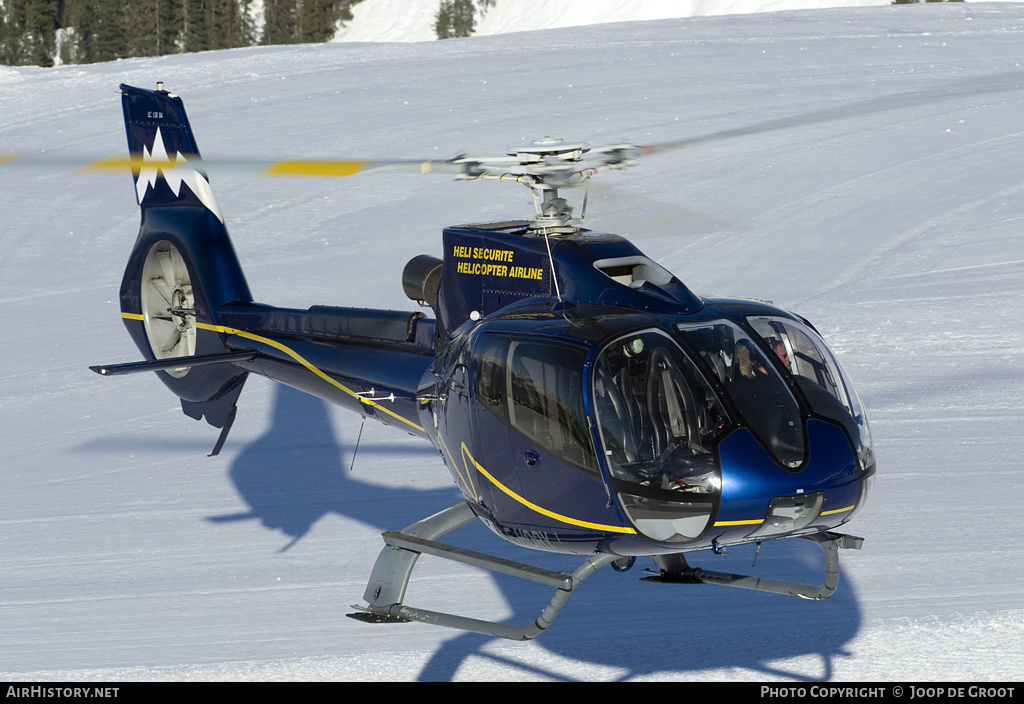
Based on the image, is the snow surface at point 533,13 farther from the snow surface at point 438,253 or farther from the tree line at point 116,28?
the snow surface at point 438,253

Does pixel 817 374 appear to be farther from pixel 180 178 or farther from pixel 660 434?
pixel 180 178

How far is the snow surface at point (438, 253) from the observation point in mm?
6305

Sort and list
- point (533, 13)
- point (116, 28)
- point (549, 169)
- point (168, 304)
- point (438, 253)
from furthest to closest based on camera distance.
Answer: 1. point (533, 13)
2. point (116, 28)
3. point (438, 253)
4. point (168, 304)
5. point (549, 169)

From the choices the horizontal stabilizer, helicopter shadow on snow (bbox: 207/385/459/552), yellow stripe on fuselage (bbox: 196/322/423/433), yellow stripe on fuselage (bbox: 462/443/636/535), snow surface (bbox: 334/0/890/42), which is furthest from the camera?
snow surface (bbox: 334/0/890/42)

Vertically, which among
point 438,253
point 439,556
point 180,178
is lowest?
point 439,556

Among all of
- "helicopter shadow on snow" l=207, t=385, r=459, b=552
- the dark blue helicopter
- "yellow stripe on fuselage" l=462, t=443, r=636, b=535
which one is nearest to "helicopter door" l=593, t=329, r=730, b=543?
the dark blue helicopter

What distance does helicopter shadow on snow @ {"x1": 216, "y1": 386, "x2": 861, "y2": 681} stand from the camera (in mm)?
5961

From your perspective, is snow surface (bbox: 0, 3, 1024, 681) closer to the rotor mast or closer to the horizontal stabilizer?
the rotor mast

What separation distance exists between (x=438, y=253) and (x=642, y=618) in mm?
9401

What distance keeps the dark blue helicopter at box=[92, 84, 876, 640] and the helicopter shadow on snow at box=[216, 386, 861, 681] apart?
47 centimetres

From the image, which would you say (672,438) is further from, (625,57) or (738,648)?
(625,57)

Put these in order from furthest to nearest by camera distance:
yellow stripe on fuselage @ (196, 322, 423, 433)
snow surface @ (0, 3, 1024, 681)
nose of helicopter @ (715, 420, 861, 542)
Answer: yellow stripe on fuselage @ (196, 322, 423, 433) → snow surface @ (0, 3, 1024, 681) → nose of helicopter @ (715, 420, 861, 542)

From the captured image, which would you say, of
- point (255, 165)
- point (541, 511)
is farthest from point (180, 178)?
point (541, 511)

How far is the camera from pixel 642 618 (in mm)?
6434
